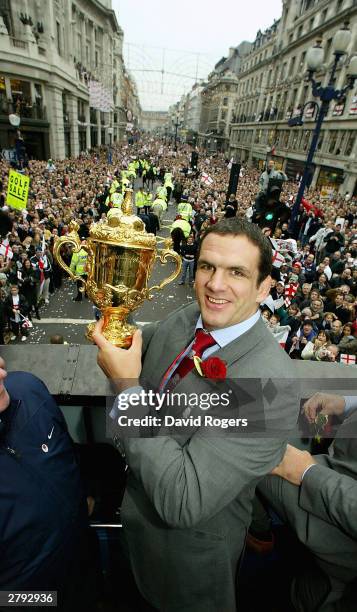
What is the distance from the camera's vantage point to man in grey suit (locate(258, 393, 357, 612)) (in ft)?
4.96

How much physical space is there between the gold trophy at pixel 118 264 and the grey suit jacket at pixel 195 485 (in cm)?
26

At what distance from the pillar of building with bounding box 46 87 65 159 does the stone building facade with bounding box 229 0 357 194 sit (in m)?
18.8

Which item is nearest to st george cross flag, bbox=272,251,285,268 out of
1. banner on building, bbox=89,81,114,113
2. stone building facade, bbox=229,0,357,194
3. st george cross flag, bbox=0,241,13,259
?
st george cross flag, bbox=0,241,13,259

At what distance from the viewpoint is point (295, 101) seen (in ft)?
119

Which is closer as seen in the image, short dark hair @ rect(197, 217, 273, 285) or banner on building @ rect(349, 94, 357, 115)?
short dark hair @ rect(197, 217, 273, 285)

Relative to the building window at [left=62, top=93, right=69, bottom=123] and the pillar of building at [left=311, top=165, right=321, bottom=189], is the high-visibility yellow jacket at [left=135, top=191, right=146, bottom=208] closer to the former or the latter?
the building window at [left=62, top=93, right=69, bottom=123]

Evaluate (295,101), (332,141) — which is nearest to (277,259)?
(332,141)

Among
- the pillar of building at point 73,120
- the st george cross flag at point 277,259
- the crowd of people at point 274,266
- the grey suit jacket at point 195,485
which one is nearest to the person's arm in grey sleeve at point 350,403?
the grey suit jacket at point 195,485

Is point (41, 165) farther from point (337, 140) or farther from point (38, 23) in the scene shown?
point (337, 140)

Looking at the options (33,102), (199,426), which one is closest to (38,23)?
(33,102)

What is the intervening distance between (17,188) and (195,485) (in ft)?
28.5

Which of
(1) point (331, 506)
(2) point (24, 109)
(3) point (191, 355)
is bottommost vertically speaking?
(1) point (331, 506)

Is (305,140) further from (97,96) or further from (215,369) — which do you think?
(215,369)

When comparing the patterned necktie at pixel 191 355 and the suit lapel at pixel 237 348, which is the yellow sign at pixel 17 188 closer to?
the patterned necktie at pixel 191 355
